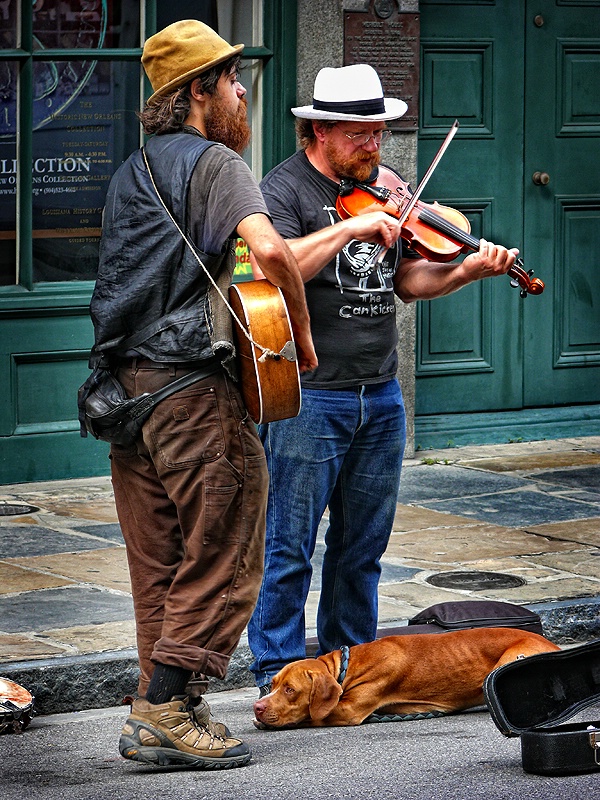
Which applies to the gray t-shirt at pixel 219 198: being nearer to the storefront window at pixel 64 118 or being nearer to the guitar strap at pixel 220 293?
the guitar strap at pixel 220 293

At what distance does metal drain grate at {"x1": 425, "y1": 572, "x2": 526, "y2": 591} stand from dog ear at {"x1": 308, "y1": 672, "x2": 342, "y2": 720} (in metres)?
1.73

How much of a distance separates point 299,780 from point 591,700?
967mm

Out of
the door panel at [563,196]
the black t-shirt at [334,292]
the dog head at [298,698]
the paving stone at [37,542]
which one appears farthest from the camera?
the door panel at [563,196]

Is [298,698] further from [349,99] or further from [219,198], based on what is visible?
[349,99]

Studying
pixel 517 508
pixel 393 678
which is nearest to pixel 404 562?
pixel 517 508

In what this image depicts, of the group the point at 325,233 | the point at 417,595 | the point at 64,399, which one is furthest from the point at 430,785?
the point at 64,399

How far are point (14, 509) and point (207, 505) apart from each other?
378 cm

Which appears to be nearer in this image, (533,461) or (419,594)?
(419,594)

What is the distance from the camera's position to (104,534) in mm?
7754

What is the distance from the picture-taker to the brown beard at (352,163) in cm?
551

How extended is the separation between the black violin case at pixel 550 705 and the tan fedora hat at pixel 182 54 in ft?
6.50

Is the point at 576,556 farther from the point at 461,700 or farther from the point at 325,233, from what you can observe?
the point at 325,233

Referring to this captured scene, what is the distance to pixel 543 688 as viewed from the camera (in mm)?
4902

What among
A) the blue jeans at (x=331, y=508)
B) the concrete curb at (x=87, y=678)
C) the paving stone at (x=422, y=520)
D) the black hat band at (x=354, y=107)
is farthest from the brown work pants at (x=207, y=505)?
the paving stone at (x=422, y=520)
